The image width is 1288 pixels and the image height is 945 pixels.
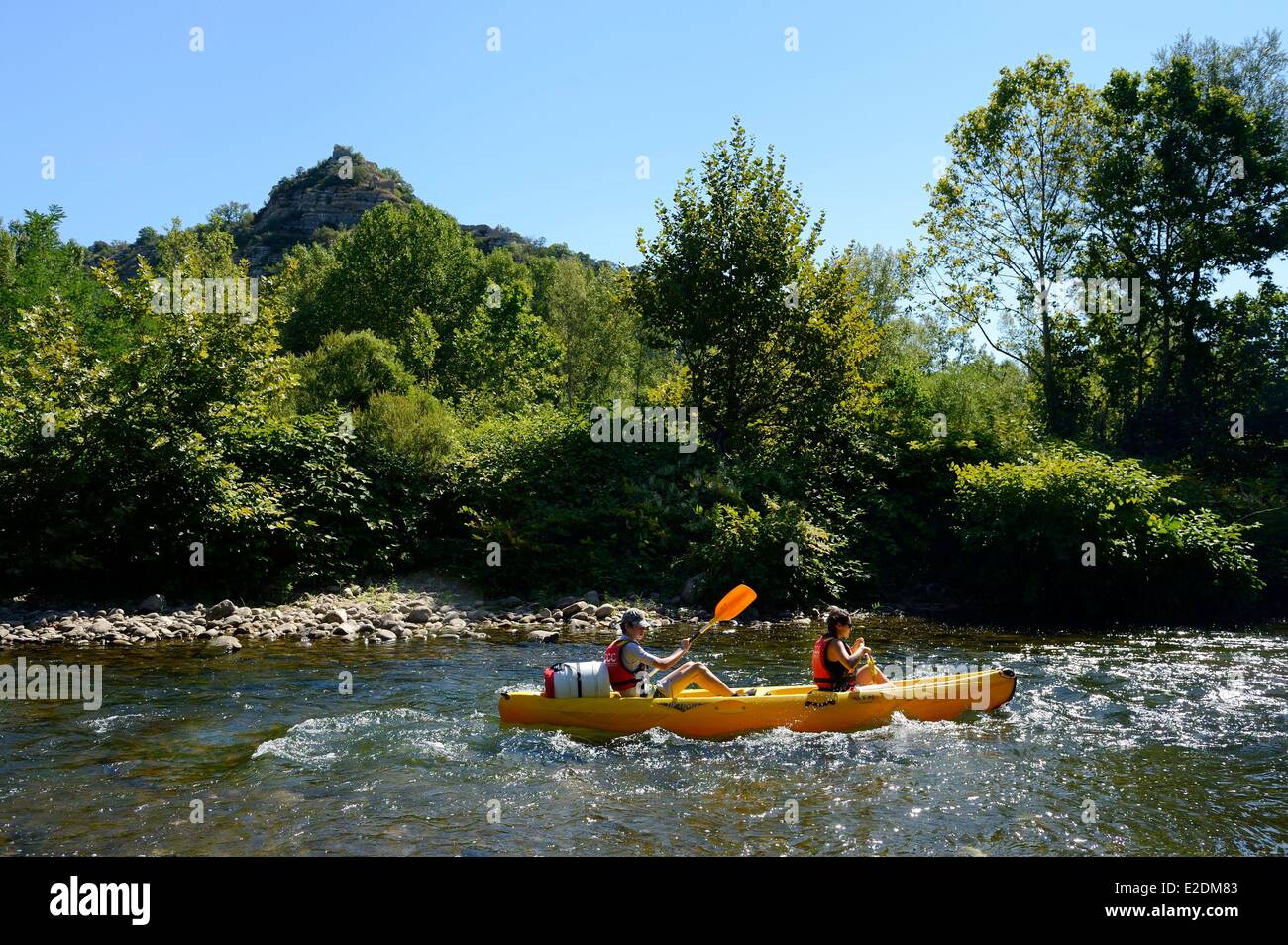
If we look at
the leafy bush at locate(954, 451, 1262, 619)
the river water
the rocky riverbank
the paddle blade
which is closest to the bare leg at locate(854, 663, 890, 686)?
the river water

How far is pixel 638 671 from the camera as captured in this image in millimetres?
9750

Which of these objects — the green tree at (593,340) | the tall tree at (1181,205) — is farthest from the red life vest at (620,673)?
the green tree at (593,340)

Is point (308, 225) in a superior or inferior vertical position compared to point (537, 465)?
superior

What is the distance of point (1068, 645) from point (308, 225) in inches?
4457

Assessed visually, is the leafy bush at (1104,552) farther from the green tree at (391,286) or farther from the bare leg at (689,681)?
the green tree at (391,286)

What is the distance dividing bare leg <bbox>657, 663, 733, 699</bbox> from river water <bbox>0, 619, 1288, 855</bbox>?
0.60 meters

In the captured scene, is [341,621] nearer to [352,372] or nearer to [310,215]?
[352,372]

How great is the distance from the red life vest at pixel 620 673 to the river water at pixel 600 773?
58cm

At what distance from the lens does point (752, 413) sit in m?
21.8

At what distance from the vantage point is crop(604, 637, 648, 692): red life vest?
9.66 meters

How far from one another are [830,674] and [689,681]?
1.51m
